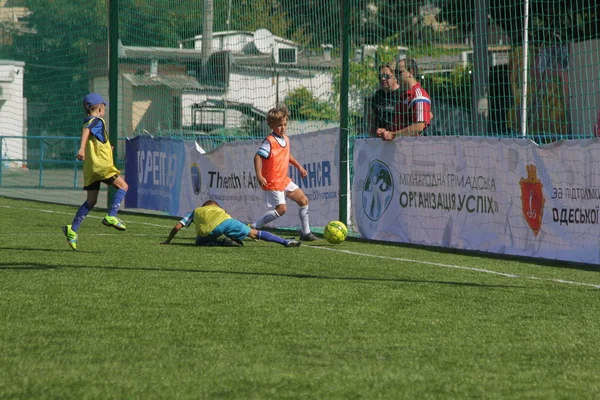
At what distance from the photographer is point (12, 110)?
2542cm

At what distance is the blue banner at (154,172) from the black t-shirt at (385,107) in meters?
4.67

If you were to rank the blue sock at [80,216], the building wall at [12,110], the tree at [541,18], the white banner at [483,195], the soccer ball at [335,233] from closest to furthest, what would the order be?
the white banner at [483,195]
the blue sock at [80,216]
the tree at [541,18]
the soccer ball at [335,233]
the building wall at [12,110]

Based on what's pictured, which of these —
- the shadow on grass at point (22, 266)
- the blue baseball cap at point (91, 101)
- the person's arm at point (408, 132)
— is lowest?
the shadow on grass at point (22, 266)

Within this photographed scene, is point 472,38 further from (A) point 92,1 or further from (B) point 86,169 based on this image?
(A) point 92,1

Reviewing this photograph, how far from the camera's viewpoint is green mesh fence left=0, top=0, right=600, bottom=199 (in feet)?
37.1

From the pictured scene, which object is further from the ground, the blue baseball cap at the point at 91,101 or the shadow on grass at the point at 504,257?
the blue baseball cap at the point at 91,101

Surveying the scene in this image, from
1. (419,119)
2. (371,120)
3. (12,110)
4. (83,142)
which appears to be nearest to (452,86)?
(419,119)

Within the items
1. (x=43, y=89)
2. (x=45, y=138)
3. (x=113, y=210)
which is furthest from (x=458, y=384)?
(x=45, y=138)

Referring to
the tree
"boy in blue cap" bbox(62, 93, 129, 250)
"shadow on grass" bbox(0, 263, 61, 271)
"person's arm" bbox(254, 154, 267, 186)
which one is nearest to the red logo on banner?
the tree

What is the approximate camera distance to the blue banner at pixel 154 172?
16642 mm

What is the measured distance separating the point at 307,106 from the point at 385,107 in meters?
2.17

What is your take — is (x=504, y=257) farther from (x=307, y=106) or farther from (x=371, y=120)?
(x=307, y=106)

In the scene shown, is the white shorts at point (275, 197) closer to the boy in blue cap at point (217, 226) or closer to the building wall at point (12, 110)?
the boy in blue cap at point (217, 226)

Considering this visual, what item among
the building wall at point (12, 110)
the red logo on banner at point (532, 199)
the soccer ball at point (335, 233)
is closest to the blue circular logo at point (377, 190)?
the soccer ball at point (335, 233)
